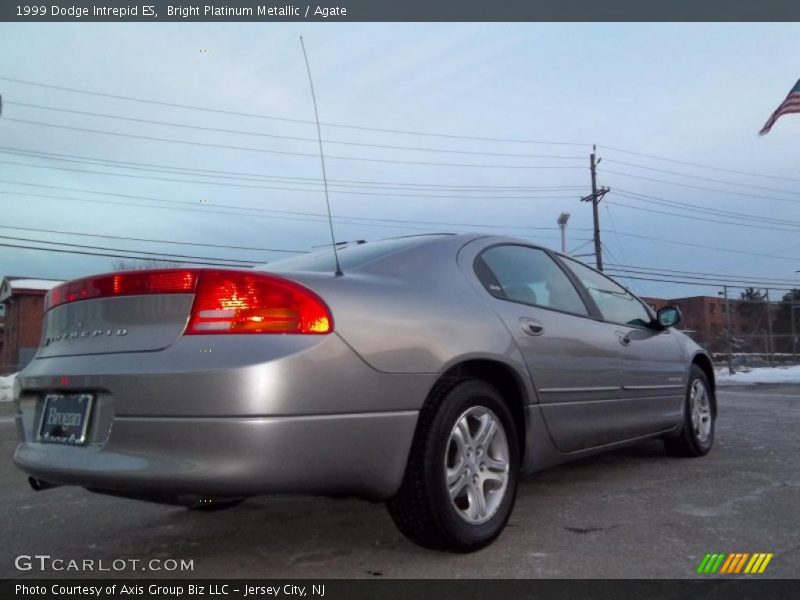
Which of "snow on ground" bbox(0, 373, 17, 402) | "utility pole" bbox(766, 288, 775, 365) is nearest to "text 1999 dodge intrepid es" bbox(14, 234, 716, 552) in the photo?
"snow on ground" bbox(0, 373, 17, 402)

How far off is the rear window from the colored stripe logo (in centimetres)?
184

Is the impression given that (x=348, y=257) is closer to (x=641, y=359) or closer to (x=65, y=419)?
(x=65, y=419)

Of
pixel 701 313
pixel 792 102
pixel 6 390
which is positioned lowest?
pixel 701 313

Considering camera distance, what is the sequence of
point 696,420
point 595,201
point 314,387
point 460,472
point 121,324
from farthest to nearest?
point 595,201 < point 696,420 < point 460,472 < point 121,324 < point 314,387

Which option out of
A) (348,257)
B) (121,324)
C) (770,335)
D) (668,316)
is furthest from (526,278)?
(770,335)

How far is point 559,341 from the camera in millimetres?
3486

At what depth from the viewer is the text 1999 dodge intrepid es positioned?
2242 mm

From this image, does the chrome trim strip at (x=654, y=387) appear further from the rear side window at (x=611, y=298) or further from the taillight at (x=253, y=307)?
the taillight at (x=253, y=307)

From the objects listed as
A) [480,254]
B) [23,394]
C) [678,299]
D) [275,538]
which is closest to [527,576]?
[275,538]

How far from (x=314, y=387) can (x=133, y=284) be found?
84 cm

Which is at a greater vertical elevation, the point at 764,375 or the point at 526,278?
the point at 526,278

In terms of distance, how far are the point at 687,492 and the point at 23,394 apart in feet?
11.4

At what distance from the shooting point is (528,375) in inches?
125
